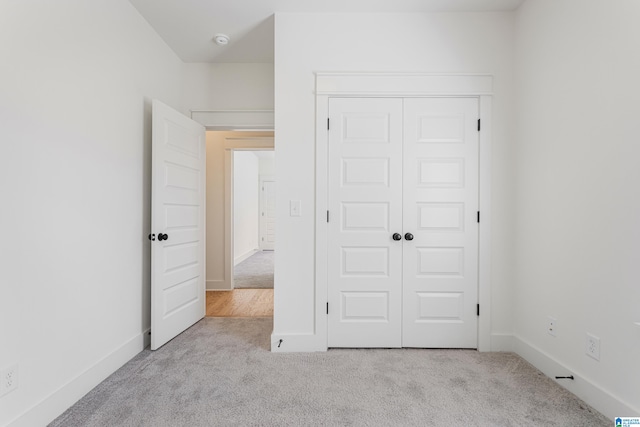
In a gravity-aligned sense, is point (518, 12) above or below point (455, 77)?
above

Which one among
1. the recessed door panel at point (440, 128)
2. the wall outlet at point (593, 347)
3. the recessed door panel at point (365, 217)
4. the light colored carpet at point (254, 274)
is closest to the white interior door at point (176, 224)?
the recessed door panel at point (365, 217)

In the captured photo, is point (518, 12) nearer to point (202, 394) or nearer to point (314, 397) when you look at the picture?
point (314, 397)

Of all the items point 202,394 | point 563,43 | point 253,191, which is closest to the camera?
point 202,394

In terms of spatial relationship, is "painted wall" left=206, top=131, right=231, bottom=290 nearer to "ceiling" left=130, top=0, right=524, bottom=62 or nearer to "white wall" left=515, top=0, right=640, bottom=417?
"ceiling" left=130, top=0, right=524, bottom=62

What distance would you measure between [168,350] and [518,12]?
12.4 feet

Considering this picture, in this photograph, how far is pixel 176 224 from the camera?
2.63 meters

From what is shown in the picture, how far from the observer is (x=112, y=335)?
2084mm

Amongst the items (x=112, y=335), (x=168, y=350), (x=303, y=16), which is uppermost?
(x=303, y=16)

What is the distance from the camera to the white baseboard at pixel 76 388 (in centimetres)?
148

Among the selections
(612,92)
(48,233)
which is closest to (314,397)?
(48,233)

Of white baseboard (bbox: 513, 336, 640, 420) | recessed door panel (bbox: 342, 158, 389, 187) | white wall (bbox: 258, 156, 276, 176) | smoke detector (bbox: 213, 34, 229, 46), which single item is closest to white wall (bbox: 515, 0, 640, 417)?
white baseboard (bbox: 513, 336, 640, 420)

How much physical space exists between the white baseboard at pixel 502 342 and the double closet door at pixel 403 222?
143 millimetres

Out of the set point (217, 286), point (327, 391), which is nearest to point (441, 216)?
point (327, 391)

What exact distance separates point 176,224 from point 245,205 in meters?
5.26
